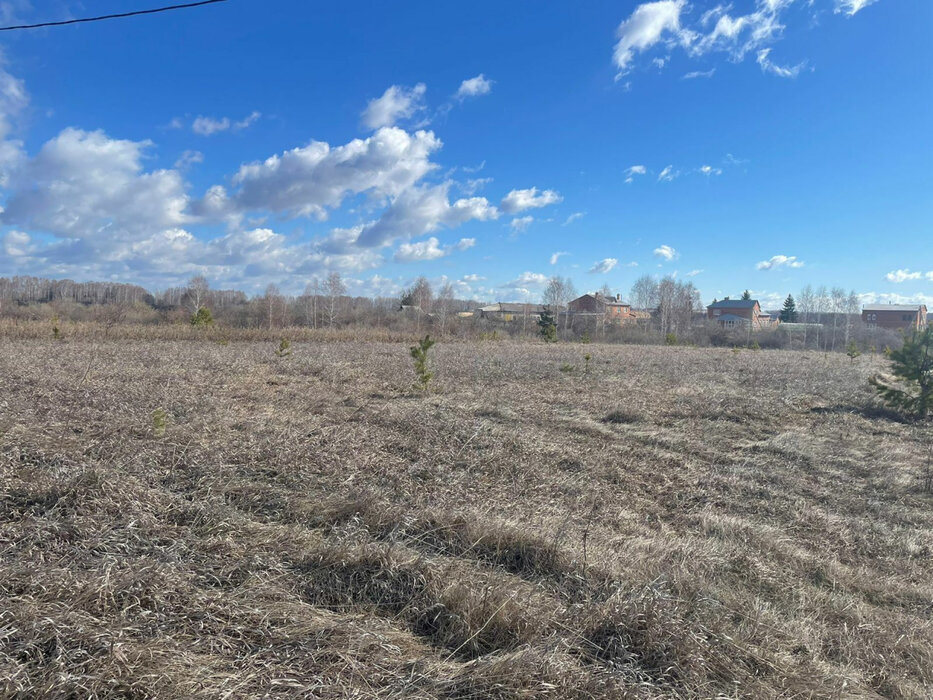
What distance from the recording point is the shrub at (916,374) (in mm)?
11594

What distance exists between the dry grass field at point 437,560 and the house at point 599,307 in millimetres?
63671

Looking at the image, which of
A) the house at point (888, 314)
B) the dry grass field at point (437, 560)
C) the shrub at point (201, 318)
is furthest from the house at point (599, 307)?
the dry grass field at point (437, 560)

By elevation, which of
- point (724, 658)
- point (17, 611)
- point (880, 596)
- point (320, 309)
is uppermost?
point (320, 309)

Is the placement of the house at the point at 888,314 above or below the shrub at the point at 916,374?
above

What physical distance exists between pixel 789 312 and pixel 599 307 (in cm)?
3244

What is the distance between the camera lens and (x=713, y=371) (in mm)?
20172

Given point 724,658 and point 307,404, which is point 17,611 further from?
point 307,404

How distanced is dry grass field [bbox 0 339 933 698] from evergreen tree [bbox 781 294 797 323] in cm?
8481

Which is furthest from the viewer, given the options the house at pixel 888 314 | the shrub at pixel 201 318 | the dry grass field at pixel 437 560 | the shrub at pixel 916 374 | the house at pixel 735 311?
the house at pixel 735 311

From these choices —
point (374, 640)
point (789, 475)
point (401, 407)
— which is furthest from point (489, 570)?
point (401, 407)

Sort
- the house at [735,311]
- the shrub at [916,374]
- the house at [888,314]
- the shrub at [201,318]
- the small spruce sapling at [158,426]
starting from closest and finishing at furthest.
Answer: the small spruce sapling at [158,426] → the shrub at [916,374] → the shrub at [201,318] → the house at [888,314] → the house at [735,311]

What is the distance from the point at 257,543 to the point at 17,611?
4.57 ft

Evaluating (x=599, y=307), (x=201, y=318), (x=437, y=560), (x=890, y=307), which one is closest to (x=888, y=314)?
(x=890, y=307)

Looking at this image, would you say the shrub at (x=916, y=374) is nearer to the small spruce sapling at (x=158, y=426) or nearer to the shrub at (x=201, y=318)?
the small spruce sapling at (x=158, y=426)
